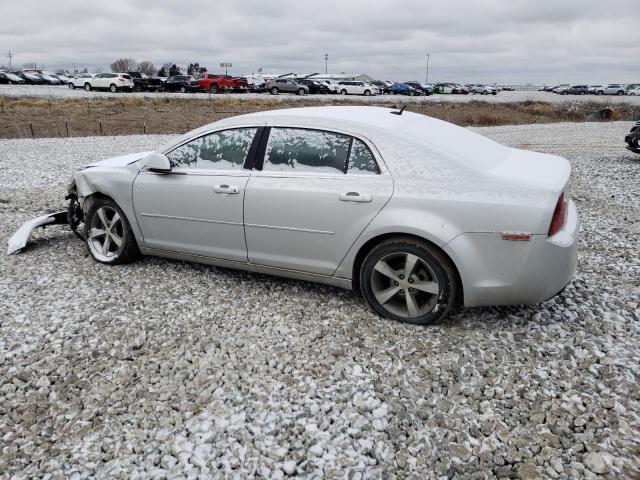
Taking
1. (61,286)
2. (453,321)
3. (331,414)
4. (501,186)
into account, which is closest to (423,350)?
(453,321)

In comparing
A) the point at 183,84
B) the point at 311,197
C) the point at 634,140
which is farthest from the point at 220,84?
the point at 311,197

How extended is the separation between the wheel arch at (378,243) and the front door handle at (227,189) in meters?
1.17

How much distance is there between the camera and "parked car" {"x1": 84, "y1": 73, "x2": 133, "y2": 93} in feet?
125

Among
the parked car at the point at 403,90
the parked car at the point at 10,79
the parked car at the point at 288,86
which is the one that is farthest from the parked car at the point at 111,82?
the parked car at the point at 403,90

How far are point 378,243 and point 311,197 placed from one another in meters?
0.63

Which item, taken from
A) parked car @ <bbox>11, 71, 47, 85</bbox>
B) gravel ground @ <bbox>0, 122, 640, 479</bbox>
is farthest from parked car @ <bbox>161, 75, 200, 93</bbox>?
gravel ground @ <bbox>0, 122, 640, 479</bbox>

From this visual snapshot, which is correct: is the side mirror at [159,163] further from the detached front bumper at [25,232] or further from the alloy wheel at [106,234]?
the detached front bumper at [25,232]

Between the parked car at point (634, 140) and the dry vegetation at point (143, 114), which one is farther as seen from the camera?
the dry vegetation at point (143, 114)

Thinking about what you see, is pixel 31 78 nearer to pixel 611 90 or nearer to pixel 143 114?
pixel 143 114

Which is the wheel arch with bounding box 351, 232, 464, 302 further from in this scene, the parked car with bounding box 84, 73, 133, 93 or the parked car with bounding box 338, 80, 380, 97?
the parked car with bounding box 338, 80, 380, 97

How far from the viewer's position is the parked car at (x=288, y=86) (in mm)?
40653

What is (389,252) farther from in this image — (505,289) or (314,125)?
(314,125)

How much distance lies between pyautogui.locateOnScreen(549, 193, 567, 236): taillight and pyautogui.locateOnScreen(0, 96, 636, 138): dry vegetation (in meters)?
18.2

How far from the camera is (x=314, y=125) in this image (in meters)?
4.00
